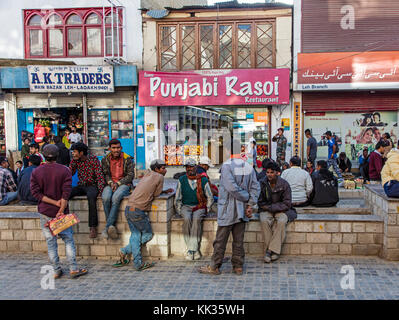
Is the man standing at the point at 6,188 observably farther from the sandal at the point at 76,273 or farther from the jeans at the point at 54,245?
the sandal at the point at 76,273

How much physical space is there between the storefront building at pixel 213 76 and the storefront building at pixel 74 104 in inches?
29.5

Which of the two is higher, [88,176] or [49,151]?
[49,151]

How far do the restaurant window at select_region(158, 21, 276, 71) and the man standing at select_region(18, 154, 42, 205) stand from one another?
7.73 m

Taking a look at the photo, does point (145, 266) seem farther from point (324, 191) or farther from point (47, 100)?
point (47, 100)

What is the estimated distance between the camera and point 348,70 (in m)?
12.4

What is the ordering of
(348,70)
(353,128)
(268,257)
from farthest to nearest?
(353,128), (348,70), (268,257)

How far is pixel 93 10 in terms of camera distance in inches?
536

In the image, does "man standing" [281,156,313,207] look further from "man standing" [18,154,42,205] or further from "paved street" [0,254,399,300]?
"man standing" [18,154,42,205]

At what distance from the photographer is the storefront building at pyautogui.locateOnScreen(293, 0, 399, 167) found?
12375 millimetres

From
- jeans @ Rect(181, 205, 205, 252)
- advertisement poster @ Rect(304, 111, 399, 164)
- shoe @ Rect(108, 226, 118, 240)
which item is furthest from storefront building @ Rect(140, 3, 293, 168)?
shoe @ Rect(108, 226, 118, 240)

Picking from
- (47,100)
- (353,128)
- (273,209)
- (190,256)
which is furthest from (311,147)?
(47,100)

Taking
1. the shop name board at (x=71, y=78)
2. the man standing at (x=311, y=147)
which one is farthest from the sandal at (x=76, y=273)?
the man standing at (x=311, y=147)

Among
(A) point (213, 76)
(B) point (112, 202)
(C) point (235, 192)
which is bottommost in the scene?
(B) point (112, 202)

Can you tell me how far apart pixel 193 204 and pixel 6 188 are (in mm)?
3759
